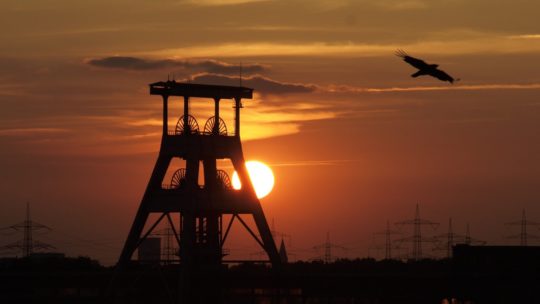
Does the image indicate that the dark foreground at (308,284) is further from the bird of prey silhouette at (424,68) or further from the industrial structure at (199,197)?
the bird of prey silhouette at (424,68)

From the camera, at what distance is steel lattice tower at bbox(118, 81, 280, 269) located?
87250 millimetres

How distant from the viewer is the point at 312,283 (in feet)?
300

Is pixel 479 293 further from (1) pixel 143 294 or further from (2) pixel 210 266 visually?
(1) pixel 143 294

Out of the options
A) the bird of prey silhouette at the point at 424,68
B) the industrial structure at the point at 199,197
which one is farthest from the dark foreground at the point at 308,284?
the bird of prey silhouette at the point at 424,68

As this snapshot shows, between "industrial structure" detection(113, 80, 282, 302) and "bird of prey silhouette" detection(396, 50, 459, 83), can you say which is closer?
"bird of prey silhouette" detection(396, 50, 459, 83)

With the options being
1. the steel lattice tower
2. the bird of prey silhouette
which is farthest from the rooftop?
the bird of prey silhouette

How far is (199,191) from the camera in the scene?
8788 centimetres

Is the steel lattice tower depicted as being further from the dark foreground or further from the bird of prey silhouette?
the bird of prey silhouette

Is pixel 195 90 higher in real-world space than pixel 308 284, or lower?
higher

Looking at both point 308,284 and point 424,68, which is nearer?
point 424,68

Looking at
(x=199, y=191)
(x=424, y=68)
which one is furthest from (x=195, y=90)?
(x=424, y=68)

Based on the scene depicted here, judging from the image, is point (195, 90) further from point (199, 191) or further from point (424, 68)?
point (424, 68)

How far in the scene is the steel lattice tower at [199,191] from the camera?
87.2 m

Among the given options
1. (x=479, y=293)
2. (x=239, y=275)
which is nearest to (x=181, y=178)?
(x=239, y=275)
